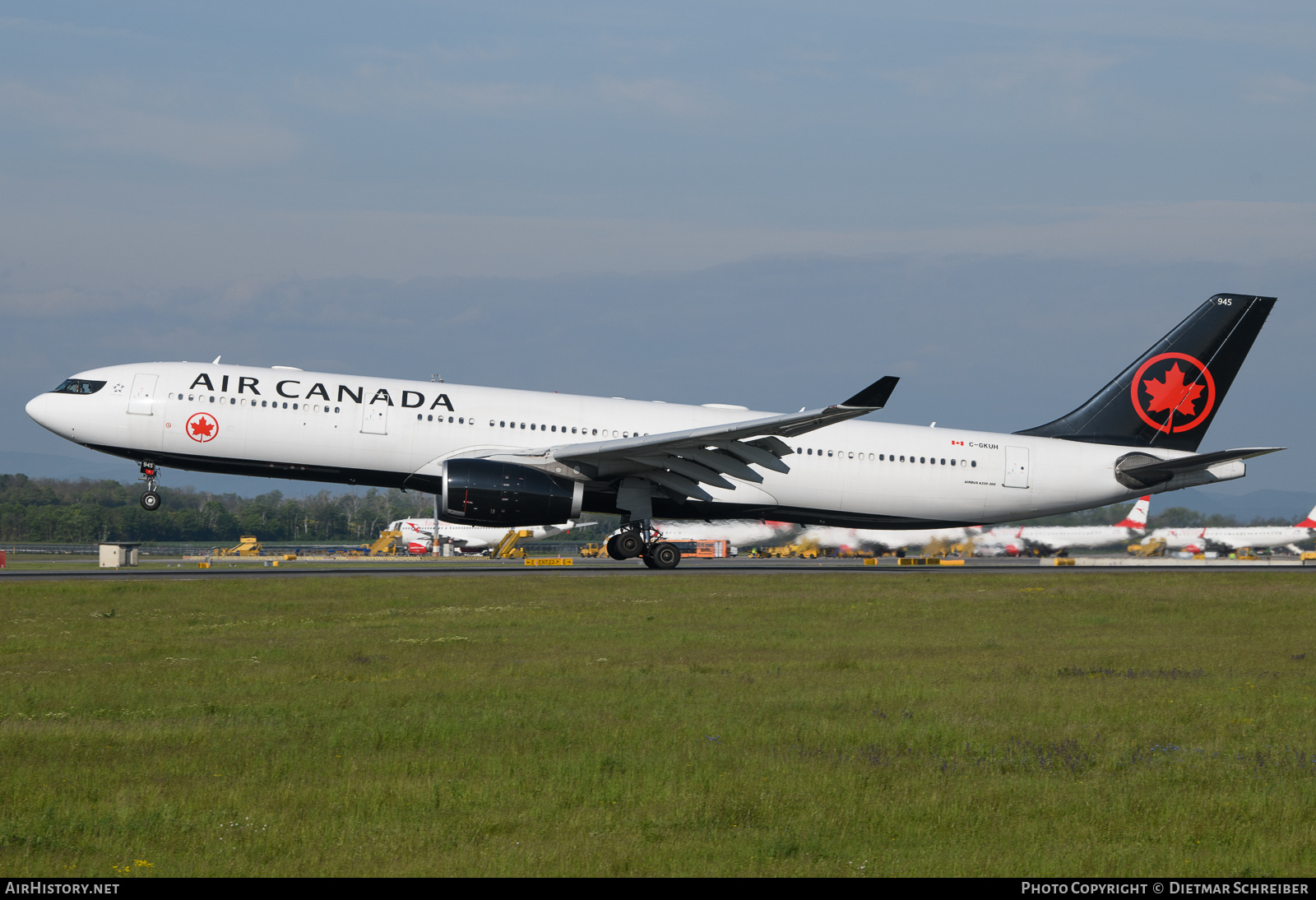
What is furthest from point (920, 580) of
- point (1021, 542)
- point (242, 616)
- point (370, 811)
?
point (1021, 542)

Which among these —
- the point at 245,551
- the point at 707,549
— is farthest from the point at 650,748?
the point at 245,551

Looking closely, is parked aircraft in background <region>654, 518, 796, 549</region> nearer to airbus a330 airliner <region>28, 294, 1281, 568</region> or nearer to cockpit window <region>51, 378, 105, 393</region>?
airbus a330 airliner <region>28, 294, 1281, 568</region>

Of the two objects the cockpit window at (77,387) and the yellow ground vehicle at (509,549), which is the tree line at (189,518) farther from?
the cockpit window at (77,387)

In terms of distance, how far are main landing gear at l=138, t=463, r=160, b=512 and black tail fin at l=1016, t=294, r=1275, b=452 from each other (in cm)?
2919

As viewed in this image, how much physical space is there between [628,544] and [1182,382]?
19.2 m

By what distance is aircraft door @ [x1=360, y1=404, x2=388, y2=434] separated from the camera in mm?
32281

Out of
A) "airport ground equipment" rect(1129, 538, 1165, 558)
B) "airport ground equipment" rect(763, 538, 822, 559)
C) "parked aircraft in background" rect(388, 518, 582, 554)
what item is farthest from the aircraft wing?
"airport ground equipment" rect(1129, 538, 1165, 558)

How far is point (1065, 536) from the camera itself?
292 ft

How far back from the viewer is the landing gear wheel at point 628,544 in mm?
35719

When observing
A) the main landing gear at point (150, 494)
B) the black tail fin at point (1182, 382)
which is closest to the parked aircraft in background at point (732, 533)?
the black tail fin at point (1182, 382)

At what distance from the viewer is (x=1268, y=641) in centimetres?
1948

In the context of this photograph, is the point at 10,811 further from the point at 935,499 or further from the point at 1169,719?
the point at 935,499

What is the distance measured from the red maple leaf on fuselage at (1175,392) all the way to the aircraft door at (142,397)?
31096mm

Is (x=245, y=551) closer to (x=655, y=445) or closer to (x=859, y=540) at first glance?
(x=859, y=540)
